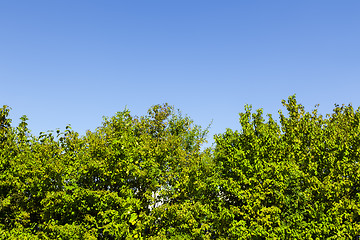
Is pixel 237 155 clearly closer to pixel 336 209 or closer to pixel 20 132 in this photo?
pixel 336 209

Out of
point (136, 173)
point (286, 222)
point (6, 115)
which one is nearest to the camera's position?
point (286, 222)

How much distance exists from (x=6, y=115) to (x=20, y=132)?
3700 mm

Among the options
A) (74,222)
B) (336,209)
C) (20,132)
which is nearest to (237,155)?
(336,209)

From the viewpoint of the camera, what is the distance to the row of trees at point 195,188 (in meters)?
17.7

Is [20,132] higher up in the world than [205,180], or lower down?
higher up

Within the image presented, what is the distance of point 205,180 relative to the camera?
2080cm

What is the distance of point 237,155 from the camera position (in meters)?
19.6

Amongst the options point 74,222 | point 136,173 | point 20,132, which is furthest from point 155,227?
point 20,132

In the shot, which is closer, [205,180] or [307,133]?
[205,180]

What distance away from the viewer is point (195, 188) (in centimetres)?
2059

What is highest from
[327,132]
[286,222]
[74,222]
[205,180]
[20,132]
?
[20,132]

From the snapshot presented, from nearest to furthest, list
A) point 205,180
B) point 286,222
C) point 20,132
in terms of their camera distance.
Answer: point 286,222 → point 205,180 → point 20,132

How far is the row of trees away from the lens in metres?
17.7

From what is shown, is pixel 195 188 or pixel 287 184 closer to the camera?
pixel 287 184
